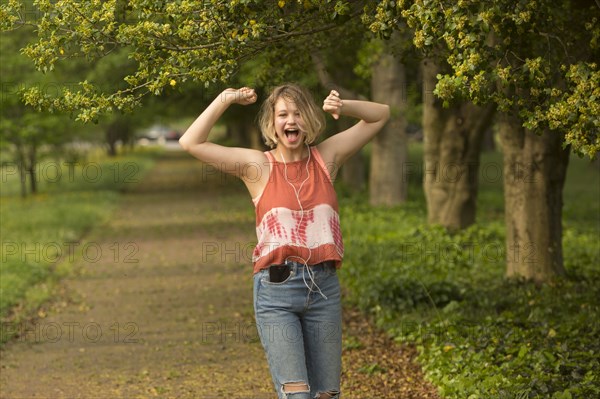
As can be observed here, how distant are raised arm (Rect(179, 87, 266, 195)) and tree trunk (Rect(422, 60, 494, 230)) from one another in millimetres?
11271

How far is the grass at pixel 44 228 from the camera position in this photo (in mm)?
12992

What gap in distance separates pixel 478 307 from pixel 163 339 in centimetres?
310

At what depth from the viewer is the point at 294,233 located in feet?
15.5

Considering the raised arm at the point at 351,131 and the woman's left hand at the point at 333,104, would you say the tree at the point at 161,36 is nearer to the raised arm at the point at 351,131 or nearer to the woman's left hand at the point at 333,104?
the raised arm at the point at 351,131

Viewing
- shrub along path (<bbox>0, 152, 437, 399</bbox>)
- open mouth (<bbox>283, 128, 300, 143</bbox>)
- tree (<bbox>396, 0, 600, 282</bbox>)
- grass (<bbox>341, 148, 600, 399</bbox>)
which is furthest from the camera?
shrub along path (<bbox>0, 152, 437, 399</bbox>)

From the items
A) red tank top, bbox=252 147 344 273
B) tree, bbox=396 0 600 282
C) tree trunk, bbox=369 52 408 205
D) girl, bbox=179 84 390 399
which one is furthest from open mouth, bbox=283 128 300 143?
tree trunk, bbox=369 52 408 205

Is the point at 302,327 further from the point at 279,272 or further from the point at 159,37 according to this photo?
the point at 159,37

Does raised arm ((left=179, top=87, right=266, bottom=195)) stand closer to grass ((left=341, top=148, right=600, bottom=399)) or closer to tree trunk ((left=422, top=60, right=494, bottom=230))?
grass ((left=341, top=148, right=600, bottom=399))

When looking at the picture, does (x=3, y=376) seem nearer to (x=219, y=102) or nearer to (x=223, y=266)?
(x=219, y=102)

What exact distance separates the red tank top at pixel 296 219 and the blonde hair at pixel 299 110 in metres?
0.15

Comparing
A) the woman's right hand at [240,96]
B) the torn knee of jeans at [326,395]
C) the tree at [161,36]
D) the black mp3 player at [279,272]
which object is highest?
the tree at [161,36]

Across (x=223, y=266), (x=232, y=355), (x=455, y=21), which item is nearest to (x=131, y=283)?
(x=223, y=266)

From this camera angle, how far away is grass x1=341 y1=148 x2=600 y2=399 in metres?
7.32

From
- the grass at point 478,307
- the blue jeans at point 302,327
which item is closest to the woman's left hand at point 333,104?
the blue jeans at point 302,327
